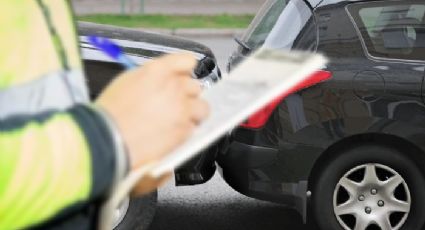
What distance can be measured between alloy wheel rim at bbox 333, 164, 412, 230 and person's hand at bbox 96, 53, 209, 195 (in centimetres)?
324

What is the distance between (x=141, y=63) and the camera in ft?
12.6

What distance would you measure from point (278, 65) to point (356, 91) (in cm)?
302

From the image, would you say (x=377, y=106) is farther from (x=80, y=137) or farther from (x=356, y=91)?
(x=80, y=137)

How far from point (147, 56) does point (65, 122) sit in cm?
339

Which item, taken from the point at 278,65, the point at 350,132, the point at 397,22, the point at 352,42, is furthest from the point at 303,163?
the point at 278,65

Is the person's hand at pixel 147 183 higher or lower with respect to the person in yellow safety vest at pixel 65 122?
lower

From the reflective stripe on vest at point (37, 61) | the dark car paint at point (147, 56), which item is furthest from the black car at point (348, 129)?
the reflective stripe on vest at point (37, 61)

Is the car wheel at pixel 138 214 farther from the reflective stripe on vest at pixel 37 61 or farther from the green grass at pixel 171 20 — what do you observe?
the green grass at pixel 171 20

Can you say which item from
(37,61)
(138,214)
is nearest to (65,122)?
(37,61)

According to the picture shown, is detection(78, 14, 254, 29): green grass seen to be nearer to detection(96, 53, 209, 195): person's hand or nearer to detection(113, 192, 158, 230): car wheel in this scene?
detection(113, 192, 158, 230): car wheel

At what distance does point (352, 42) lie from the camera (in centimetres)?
407

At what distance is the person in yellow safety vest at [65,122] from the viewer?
0.82m

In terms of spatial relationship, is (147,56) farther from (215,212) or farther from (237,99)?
(237,99)

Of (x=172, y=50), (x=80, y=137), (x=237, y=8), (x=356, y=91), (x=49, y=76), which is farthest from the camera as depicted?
(x=237, y=8)
